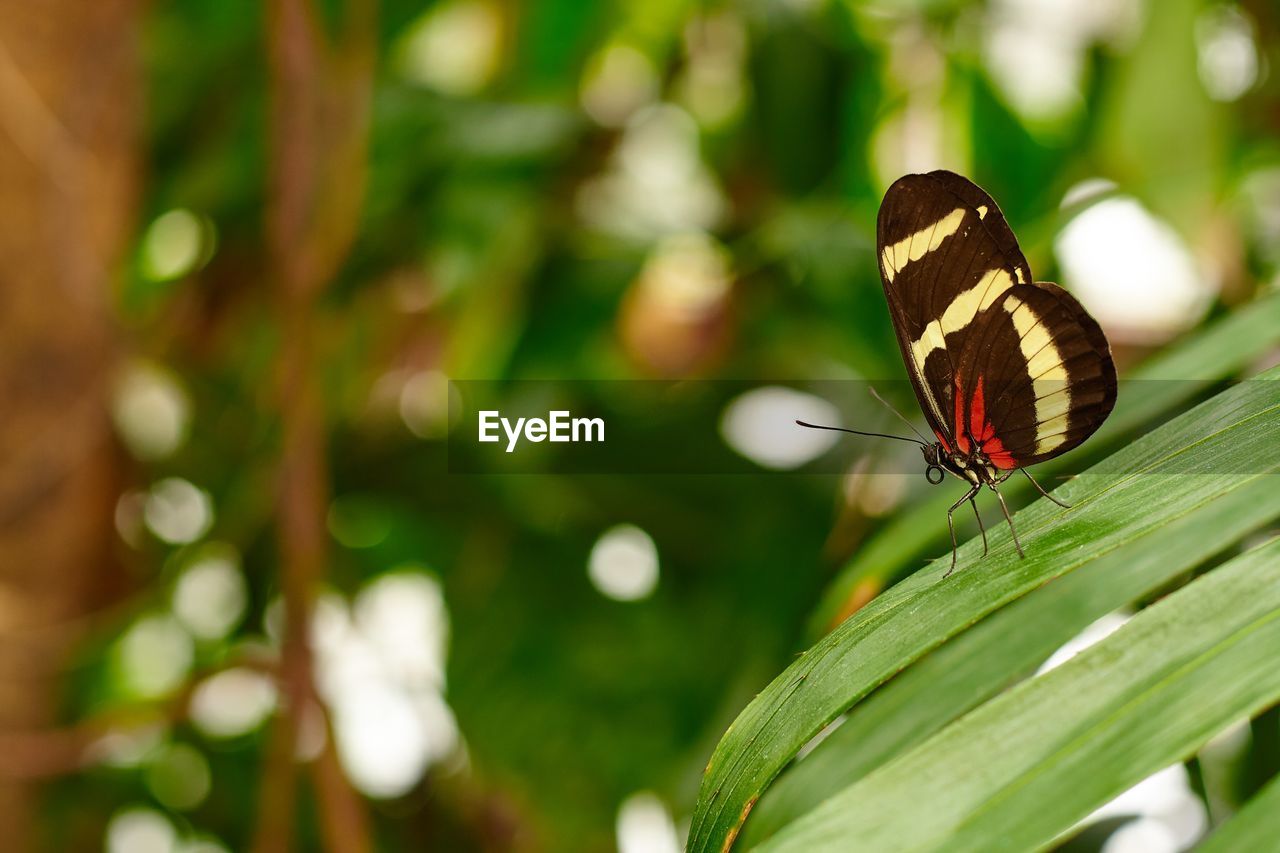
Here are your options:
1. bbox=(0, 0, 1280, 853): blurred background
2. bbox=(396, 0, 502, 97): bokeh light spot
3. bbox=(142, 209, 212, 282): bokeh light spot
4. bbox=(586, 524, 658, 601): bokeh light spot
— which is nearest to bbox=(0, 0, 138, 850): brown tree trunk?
bbox=(0, 0, 1280, 853): blurred background

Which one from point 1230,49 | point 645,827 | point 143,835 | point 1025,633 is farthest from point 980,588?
point 143,835

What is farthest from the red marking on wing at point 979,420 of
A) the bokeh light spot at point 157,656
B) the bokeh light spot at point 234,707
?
the bokeh light spot at point 157,656

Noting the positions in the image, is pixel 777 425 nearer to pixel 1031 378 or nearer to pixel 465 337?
pixel 465 337

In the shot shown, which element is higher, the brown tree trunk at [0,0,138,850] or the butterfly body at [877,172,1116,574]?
the brown tree trunk at [0,0,138,850]

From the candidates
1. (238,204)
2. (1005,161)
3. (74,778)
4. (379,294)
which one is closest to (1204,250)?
(1005,161)

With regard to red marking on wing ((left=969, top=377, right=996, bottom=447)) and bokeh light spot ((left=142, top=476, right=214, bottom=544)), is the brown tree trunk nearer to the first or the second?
bokeh light spot ((left=142, top=476, right=214, bottom=544))

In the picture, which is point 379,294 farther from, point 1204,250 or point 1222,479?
point 1222,479

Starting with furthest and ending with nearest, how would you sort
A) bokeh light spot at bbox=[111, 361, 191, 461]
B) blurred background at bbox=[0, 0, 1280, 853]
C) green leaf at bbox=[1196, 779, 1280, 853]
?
bokeh light spot at bbox=[111, 361, 191, 461] → blurred background at bbox=[0, 0, 1280, 853] → green leaf at bbox=[1196, 779, 1280, 853]
